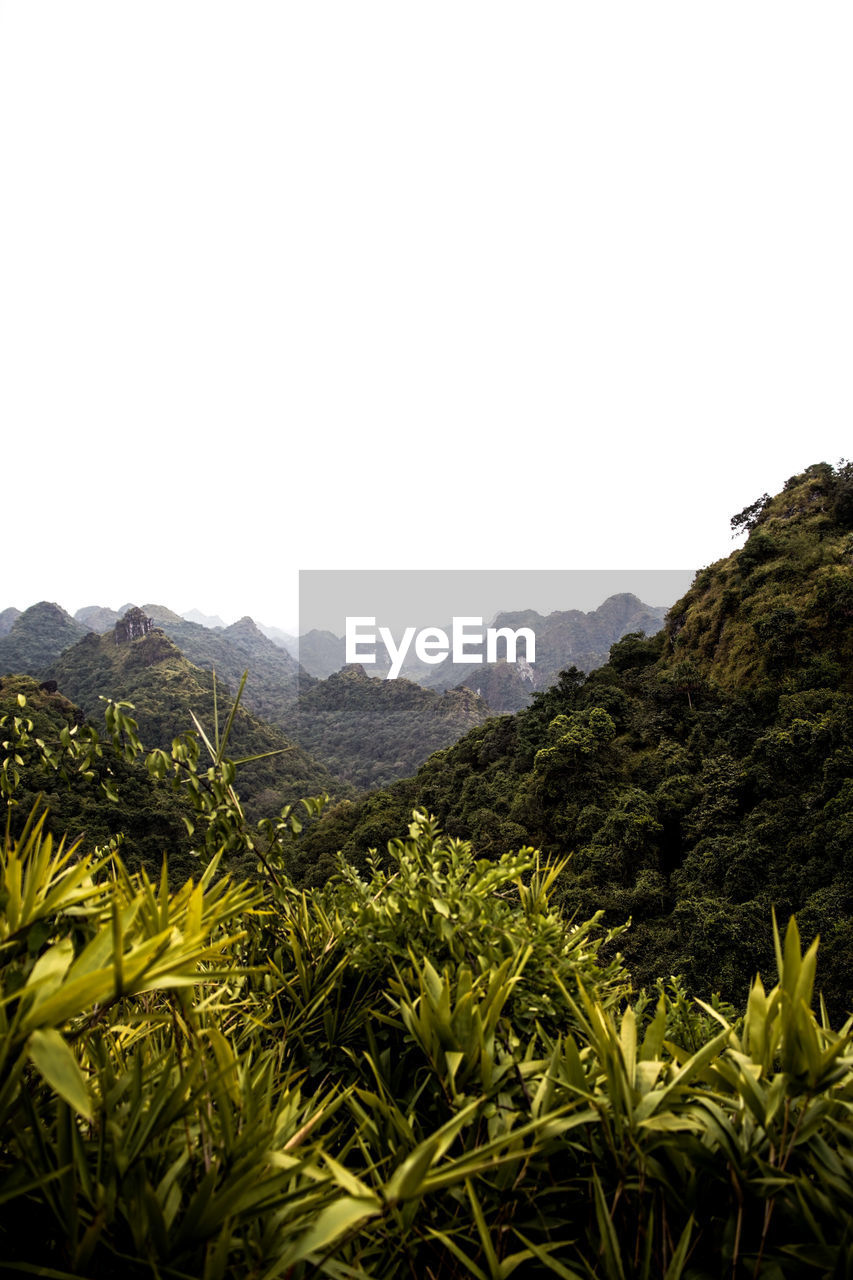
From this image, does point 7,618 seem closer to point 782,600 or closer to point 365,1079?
point 782,600

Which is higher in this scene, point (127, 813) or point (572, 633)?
point (572, 633)

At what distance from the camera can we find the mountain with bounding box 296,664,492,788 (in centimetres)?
5003

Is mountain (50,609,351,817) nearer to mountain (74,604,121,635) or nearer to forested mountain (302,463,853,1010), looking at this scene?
forested mountain (302,463,853,1010)

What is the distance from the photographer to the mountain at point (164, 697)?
36.6 m

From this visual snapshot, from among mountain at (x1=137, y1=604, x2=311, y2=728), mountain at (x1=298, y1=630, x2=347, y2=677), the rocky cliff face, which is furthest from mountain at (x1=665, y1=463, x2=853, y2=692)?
mountain at (x1=298, y1=630, x2=347, y2=677)

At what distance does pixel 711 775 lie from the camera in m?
13.9

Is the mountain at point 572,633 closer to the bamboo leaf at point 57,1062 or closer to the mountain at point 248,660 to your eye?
the mountain at point 248,660

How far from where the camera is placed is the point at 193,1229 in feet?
2.79

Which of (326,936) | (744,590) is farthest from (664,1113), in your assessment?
(744,590)

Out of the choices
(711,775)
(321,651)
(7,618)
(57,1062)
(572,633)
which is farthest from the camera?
(321,651)

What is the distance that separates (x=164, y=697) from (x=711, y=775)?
1527 inches

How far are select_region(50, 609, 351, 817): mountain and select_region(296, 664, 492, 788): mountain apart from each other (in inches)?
237

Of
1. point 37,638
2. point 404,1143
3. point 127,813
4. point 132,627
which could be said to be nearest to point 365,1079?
point 404,1143

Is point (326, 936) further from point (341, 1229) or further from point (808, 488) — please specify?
point (808, 488)
